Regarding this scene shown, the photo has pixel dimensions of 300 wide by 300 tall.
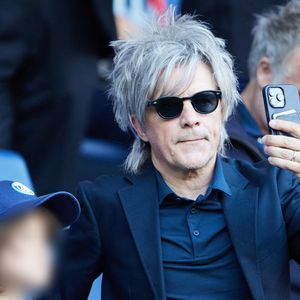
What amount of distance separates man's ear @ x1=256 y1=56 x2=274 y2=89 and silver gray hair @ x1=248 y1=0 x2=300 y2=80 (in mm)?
19

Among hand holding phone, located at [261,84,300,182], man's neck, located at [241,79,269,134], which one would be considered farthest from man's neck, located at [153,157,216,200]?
man's neck, located at [241,79,269,134]

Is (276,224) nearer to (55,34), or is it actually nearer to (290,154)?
(290,154)

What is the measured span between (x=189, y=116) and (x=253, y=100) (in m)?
0.96

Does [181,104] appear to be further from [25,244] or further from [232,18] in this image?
[232,18]

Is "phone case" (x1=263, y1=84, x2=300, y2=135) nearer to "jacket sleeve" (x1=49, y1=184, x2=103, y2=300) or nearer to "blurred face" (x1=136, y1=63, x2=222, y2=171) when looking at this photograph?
"blurred face" (x1=136, y1=63, x2=222, y2=171)

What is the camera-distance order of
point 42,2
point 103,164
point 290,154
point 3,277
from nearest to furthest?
point 3,277 < point 290,154 < point 42,2 < point 103,164

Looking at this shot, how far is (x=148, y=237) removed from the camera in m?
2.75

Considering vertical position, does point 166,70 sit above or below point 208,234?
above

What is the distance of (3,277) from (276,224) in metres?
1.05

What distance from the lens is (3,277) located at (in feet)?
6.32

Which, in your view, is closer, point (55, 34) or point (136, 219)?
point (136, 219)

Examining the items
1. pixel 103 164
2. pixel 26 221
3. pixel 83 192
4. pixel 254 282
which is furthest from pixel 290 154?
pixel 103 164

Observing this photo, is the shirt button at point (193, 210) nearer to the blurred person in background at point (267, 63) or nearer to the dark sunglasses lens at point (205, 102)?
the dark sunglasses lens at point (205, 102)

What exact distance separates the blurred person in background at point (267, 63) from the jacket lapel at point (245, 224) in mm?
550
